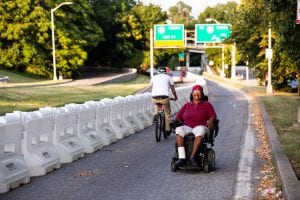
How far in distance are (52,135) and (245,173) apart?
350 centimetres

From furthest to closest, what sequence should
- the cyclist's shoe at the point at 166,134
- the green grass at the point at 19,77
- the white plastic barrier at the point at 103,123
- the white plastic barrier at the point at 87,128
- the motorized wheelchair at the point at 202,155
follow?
the green grass at the point at 19,77 < the cyclist's shoe at the point at 166,134 < the white plastic barrier at the point at 103,123 < the white plastic barrier at the point at 87,128 < the motorized wheelchair at the point at 202,155

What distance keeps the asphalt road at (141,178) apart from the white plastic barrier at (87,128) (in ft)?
0.74

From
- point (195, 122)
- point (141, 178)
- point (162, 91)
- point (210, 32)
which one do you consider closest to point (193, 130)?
point (195, 122)

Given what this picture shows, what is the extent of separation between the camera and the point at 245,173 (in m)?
9.43

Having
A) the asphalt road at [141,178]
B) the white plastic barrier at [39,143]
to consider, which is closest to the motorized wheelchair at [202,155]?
the asphalt road at [141,178]

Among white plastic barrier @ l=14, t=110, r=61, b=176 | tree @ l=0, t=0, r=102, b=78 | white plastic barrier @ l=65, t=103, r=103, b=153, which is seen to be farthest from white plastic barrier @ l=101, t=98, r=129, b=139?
tree @ l=0, t=0, r=102, b=78

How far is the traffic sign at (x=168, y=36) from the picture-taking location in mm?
62781

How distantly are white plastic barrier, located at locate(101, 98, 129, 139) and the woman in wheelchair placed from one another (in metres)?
4.40

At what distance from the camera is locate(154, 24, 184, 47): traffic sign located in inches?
2472

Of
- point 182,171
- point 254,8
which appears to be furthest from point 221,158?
point 254,8

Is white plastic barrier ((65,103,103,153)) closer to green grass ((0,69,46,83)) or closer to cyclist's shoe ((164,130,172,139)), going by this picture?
cyclist's shoe ((164,130,172,139))

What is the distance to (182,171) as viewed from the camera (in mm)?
9672

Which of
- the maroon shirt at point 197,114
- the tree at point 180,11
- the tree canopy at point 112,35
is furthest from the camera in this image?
the tree at point 180,11

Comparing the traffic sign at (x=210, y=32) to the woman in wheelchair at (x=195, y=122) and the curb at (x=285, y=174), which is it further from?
the woman in wheelchair at (x=195, y=122)
